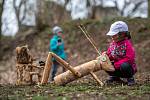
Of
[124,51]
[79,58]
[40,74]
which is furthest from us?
[79,58]

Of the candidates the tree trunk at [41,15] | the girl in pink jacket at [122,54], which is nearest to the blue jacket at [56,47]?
the girl in pink jacket at [122,54]

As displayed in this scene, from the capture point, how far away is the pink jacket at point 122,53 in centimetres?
917

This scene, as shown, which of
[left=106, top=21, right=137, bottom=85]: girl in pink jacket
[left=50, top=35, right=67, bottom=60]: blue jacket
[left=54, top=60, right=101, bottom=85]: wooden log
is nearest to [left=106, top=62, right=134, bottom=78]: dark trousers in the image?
[left=106, top=21, right=137, bottom=85]: girl in pink jacket

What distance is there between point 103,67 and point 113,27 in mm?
863

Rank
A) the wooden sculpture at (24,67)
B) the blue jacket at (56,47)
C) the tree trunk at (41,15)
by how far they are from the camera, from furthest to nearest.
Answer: the tree trunk at (41,15) < the blue jacket at (56,47) < the wooden sculpture at (24,67)

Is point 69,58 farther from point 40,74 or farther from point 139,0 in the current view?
point 139,0

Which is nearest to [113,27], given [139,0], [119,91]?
[119,91]

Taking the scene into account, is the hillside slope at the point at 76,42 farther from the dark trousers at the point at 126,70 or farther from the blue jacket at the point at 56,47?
the dark trousers at the point at 126,70

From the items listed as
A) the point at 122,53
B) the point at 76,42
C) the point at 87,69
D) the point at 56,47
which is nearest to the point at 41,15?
the point at 76,42

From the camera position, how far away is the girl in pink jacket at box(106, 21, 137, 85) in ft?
30.0

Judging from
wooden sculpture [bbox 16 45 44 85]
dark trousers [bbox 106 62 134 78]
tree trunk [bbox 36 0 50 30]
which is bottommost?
dark trousers [bbox 106 62 134 78]

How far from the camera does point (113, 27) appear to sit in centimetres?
938

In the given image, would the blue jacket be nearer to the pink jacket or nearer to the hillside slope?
the pink jacket

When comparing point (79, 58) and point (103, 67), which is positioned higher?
point (79, 58)
